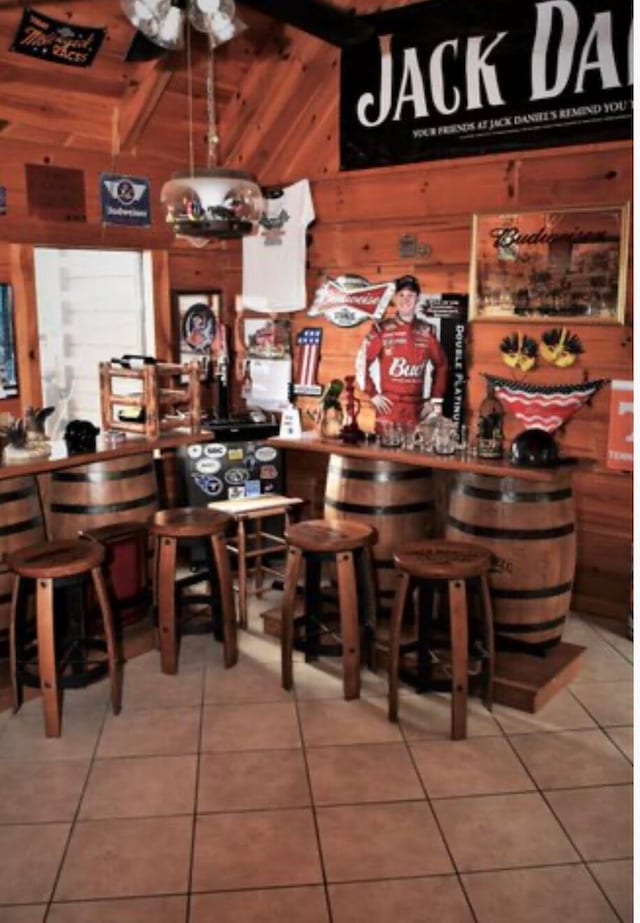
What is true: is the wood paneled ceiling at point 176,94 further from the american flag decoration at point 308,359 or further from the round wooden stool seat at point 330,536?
the round wooden stool seat at point 330,536

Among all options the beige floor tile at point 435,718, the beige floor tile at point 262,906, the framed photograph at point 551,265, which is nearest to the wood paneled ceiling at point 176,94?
the framed photograph at point 551,265

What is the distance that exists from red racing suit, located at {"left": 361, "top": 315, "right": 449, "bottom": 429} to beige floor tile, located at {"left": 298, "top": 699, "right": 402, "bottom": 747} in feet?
6.13

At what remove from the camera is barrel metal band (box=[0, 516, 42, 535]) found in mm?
3547

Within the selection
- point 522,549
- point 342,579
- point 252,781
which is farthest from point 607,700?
point 252,781

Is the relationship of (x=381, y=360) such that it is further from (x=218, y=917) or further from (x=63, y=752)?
(x=218, y=917)

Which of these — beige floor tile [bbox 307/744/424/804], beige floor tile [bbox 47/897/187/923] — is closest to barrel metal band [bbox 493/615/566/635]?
beige floor tile [bbox 307/744/424/804]

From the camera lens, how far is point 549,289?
14.3ft

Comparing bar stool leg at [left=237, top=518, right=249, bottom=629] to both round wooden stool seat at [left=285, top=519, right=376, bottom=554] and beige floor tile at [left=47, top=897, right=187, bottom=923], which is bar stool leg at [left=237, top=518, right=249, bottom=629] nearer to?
round wooden stool seat at [left=285, top=519, right=376, bottom=554]

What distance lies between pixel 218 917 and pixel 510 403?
3.01 meters

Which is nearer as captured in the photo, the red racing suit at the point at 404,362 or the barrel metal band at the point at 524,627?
the barrel metal band at the point at 524,627

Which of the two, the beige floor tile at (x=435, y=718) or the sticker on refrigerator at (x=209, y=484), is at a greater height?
the sticker on refrigerator at (x=209, y=484)

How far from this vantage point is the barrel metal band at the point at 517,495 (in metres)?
3.51

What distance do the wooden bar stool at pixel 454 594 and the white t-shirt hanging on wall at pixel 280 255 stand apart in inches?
97.9

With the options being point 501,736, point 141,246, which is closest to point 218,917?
point 501,736
